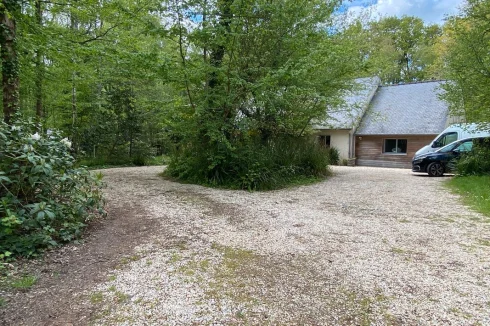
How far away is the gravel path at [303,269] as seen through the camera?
195 cm

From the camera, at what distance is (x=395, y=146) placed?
54.3ft

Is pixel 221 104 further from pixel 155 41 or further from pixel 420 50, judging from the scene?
pixel 420 50

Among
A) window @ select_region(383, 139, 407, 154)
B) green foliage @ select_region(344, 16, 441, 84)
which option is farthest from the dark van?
green foliage @ select_region(344, 16, 441, 84)

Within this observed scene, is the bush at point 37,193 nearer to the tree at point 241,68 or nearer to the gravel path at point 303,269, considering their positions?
the gravel path at point 303,269

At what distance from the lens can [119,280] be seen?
7.78ft

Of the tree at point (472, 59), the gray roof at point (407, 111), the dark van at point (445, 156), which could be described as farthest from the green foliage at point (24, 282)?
the gray roof at point (407, 111)

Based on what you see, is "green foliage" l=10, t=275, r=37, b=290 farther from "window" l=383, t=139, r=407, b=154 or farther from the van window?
"window" l=383, t=139, r=407, b=154

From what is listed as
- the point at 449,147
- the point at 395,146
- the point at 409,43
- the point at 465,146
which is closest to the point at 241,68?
the point at 449,147

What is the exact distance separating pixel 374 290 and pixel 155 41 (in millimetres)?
8095

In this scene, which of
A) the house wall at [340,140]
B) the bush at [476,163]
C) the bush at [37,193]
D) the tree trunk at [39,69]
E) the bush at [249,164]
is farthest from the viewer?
the house wall at [340,140]

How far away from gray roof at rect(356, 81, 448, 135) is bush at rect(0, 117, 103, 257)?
47.5 feet

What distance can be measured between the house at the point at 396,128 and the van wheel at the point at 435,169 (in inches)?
223

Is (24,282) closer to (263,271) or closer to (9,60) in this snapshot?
(263,271)

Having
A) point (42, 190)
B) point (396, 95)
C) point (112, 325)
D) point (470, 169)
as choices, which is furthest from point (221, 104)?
point (396, 95)
